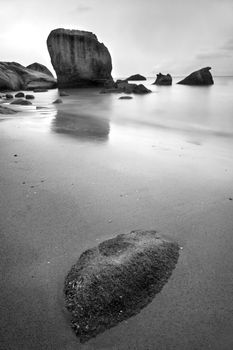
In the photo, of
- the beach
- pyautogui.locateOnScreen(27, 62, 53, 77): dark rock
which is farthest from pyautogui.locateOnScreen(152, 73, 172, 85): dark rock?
the beach

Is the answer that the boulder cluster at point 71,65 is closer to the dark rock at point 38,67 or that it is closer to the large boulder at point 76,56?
the large boulder at point 76,56

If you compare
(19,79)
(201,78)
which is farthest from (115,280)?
(201,78)

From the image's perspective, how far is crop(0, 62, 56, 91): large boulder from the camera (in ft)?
125

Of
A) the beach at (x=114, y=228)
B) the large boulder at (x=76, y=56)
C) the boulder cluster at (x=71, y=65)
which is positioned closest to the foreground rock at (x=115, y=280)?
the beach at (x=114, y=228)

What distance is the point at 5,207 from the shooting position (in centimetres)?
370

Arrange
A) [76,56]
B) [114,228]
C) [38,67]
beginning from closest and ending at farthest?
[114,228] < [76,56] < [38,67]

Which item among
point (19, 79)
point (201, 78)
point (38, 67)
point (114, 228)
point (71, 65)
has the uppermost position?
point (38, 67)

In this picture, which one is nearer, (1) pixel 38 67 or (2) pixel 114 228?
(2) pixel 114 228

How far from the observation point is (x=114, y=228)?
3.35m

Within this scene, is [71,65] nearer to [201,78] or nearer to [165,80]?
[165,80]

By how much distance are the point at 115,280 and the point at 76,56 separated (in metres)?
44.0

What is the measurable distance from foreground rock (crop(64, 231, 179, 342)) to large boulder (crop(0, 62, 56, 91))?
3925cm

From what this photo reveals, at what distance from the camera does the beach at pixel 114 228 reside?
2.09 metres

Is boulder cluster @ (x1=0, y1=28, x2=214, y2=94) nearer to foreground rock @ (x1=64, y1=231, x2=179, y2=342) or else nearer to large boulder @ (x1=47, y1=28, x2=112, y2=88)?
large boulder @ (x1=47, y1=28, x2=112, y2=88)
